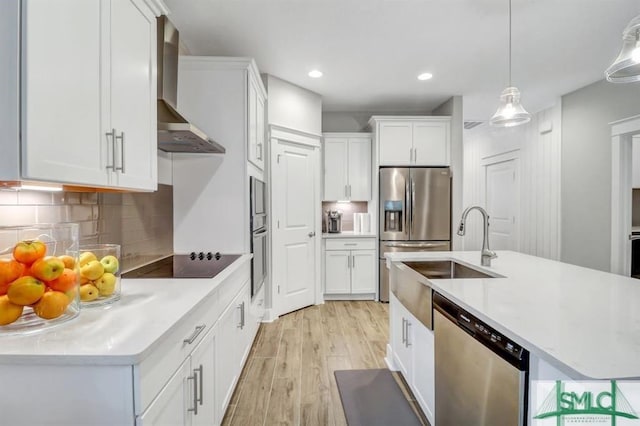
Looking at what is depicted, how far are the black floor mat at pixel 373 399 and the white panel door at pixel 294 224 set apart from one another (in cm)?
146

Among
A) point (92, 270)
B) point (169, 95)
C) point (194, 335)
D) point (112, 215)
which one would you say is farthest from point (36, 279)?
point (169, 95)

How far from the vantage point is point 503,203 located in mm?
5855

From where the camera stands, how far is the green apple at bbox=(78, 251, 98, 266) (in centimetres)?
126

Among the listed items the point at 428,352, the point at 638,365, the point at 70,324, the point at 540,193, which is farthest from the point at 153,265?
the point at 540,193

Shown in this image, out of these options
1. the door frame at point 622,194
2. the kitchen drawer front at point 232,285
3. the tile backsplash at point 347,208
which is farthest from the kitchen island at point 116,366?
the door frame at point 622,194

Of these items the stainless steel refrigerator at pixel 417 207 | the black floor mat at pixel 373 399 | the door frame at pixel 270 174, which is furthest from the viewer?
the stainless steel refrigerator at pixel 417 207

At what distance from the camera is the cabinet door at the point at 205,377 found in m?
1.36

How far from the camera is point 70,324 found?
106 cm

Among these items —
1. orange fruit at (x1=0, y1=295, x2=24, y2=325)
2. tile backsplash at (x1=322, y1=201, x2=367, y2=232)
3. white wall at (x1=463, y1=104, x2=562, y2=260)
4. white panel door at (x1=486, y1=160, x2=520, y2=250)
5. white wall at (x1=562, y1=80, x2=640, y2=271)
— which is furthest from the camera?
white panel door at (x1=486, y1=160, x2=520, y2=250)

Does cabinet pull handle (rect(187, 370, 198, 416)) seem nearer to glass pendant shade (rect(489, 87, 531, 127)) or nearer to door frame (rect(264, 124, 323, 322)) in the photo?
door frame (rect(264, 124, 323, 322))

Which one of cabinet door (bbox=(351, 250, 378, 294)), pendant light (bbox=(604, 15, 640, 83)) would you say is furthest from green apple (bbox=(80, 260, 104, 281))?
cabinet door (bbox=(351, 250, 378, 294))

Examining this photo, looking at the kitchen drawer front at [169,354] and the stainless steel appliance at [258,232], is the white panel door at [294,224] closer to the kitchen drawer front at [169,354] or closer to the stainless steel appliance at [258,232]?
the stainless steel appliance at [258,232]

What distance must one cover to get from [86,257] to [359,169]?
376 centimetres

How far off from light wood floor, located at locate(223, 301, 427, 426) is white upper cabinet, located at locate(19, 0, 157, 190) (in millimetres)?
1547
